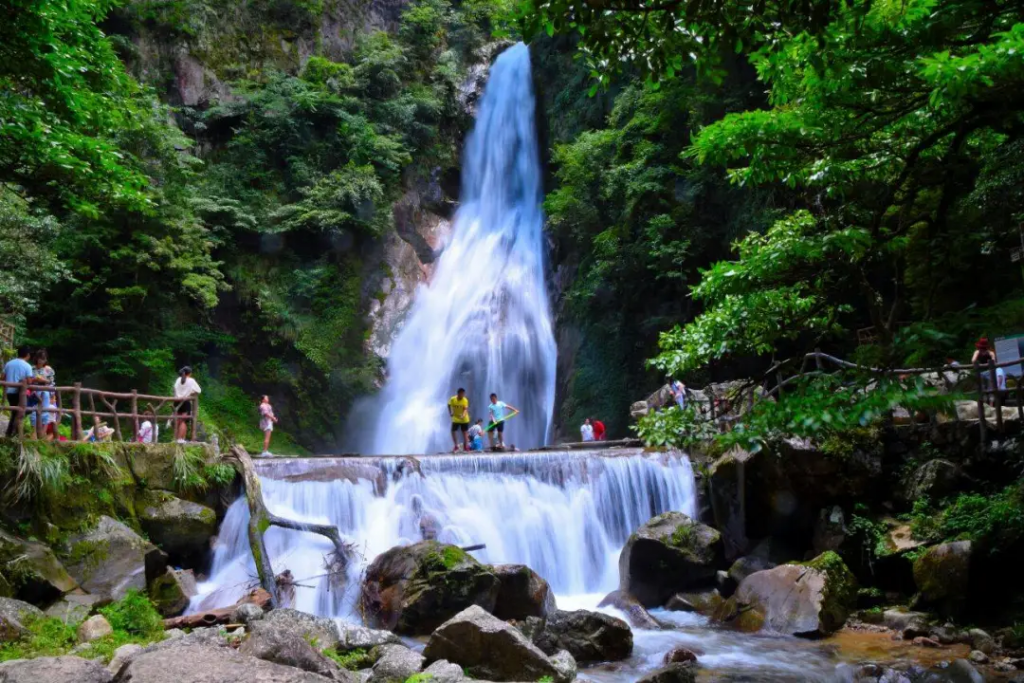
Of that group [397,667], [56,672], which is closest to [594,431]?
[397,667]

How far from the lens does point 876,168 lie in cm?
528

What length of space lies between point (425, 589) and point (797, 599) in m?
4.86

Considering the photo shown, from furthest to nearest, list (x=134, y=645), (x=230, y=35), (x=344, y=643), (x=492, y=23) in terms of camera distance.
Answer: (x=492, y=23), (x=230, y=35), (x=344, y=643), (x=134, y=645)

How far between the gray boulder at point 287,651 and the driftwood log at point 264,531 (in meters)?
3.74

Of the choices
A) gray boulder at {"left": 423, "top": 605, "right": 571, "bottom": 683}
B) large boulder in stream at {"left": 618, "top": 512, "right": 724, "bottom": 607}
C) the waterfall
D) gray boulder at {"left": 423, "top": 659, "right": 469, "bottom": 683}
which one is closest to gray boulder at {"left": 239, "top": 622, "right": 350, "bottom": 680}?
gray boulder at {"left": 423, "top": 659, "right": 469, "bottom": 683}

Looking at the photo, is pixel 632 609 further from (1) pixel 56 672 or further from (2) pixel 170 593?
(1) pixel 56 672

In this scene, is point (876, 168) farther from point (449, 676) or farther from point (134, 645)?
point (134, 645)

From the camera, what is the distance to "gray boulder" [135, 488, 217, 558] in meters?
10.4

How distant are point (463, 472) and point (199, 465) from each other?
15.0 feet

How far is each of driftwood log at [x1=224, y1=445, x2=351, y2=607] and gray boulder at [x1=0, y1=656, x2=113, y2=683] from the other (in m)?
5.14

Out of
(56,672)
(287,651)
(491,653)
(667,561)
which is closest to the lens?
(56,672)

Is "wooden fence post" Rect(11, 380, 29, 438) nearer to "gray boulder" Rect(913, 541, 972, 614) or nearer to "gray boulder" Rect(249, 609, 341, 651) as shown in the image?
"gray boulder" Rect(249, 609, 341, 651)

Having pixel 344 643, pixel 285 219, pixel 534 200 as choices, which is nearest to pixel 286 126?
pixel 285 219

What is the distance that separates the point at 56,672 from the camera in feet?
13.9
